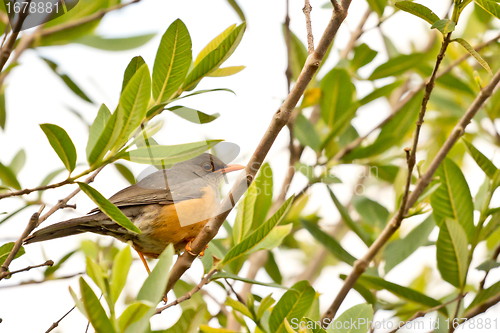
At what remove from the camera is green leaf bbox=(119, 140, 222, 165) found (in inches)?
89.5

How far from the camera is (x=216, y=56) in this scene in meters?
2.52

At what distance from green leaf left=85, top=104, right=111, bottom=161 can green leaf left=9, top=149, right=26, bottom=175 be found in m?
1.79

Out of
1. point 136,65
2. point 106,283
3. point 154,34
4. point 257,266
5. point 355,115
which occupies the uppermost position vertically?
point 154,34

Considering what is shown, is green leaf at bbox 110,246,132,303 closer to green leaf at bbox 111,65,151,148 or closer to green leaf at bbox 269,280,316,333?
green leaf at bbox 111,65,151,148

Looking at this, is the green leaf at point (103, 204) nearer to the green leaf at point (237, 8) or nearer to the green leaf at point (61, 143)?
the green leaf at point (61, 143)

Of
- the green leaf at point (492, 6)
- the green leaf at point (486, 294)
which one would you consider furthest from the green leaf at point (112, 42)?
the green leaf at point (486, 294)

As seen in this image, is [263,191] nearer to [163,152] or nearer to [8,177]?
[163,152]

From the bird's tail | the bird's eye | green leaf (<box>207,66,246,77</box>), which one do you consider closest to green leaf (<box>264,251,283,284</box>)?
the bird's eye

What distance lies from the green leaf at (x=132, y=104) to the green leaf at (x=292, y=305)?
55.7 inches

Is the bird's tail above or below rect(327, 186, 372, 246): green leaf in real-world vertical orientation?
above

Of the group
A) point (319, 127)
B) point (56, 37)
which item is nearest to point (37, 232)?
point (56, 37)

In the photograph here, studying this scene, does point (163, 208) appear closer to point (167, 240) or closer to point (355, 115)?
point (167, 240)

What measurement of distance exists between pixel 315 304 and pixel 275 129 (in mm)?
1504

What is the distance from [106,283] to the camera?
192 centimetres
